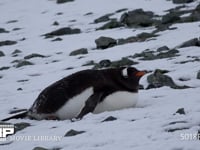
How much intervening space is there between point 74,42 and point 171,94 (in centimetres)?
597

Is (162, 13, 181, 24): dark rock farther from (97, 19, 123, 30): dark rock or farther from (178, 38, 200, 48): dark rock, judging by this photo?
(178, 38, 200, 48): dark rock

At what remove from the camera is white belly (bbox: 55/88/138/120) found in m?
6.02

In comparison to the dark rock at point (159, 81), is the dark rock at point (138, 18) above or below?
below

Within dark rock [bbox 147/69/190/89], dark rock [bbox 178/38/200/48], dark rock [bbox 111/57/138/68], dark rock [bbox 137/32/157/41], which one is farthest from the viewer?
dark rock [bbox 137/32/157/41]

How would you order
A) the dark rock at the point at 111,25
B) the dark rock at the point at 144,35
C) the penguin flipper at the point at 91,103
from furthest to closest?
1. the dark rock at the point at 111,25
2. the dark rock at the point at 144,35
3. the penguin flipper at the point at 91,103

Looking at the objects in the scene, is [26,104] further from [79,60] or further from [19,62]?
[19,62]

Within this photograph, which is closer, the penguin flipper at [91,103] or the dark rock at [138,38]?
the penguin flipper at [91,103]

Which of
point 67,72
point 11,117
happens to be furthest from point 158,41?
point 11,117

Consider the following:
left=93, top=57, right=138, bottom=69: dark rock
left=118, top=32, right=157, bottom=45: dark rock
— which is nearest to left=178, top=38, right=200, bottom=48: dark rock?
left=93, top=57, right=138, bottom=69: dark rock

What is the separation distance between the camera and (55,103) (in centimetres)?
609

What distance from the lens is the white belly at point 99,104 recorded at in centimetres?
602

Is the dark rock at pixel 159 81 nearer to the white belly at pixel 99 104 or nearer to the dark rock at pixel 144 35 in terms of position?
the white belly at pixel 99 104

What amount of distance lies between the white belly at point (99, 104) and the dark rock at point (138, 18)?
22.1ft

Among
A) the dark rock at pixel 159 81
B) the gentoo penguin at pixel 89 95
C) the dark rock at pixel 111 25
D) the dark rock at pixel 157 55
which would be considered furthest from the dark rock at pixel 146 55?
the dark rock at pixel 111 25
